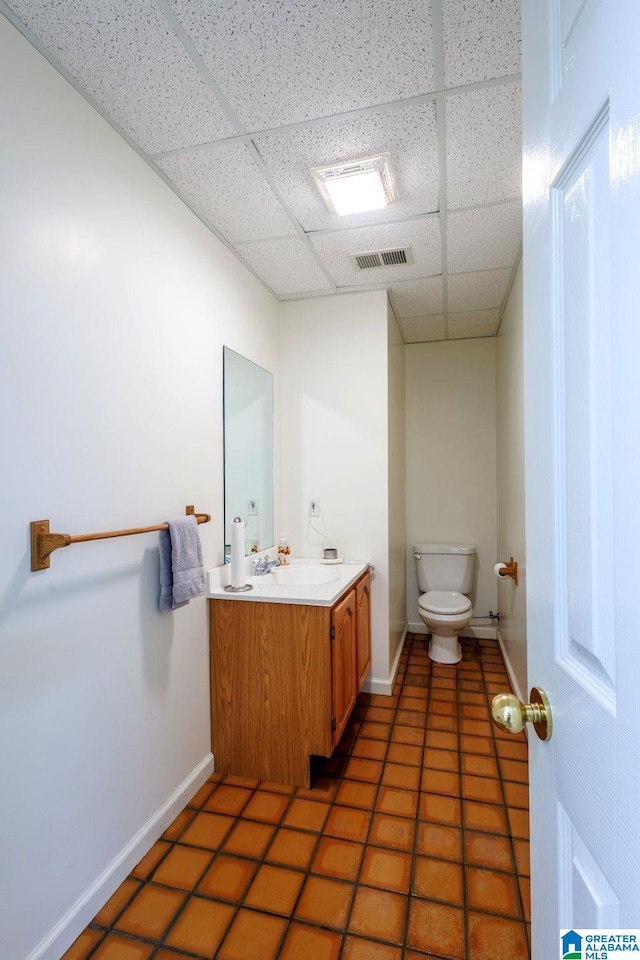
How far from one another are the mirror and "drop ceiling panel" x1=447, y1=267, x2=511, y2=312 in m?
1.26

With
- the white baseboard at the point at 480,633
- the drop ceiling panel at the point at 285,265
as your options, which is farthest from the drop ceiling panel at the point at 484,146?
the white baseboard at the point at 480,633

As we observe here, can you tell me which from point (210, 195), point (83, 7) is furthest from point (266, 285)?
point (83, 7)

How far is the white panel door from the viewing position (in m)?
0.42

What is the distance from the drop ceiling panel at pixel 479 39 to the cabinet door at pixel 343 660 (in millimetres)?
1905

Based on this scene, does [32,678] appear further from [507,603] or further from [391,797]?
[507,603]

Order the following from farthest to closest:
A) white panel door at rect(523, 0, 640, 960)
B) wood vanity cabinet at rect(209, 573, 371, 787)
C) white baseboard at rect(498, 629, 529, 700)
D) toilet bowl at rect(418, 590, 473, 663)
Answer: toilet bowl at rect(418, 590, 473, 663), white baseboard at rect(498, 629, 529, 700), wood vanity cabinet at rect(209, 573, 371, 787), white panel door at rect(523, 0, 640, 960)

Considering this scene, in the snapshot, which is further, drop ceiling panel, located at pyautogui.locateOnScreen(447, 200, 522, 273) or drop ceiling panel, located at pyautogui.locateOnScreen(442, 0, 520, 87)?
drop ceiling panel, located at pyautogui.locateOnScreen(447, 200, 522, 273)

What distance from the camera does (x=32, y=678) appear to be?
1.21 meters

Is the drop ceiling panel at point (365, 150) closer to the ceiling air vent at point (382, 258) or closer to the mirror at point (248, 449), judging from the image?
the ceiling air vent at point (382, 258)

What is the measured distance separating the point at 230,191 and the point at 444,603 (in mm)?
2808

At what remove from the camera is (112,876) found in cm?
145

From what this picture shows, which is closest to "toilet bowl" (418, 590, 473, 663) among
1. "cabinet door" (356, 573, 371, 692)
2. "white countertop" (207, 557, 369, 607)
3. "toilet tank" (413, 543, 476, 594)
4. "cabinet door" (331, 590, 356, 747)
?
"toilet tank" (413, 543, 476, 594)

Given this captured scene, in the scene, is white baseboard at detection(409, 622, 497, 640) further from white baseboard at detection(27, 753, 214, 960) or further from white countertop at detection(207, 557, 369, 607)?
white baseboard at detection(27, 753, 214, 960)

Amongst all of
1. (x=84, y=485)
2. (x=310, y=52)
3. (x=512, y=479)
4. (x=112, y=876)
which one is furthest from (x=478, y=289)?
(x=112, y=876)
